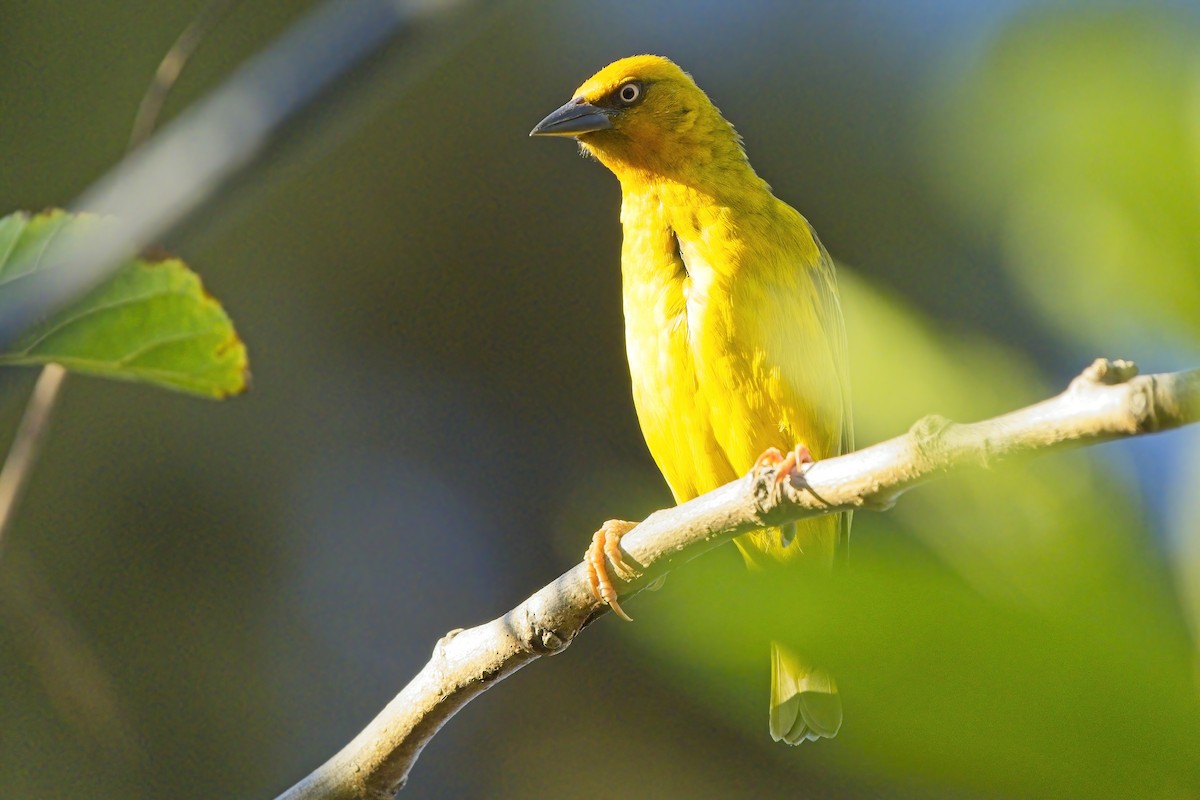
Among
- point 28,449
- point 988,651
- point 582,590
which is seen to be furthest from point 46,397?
point 988,651

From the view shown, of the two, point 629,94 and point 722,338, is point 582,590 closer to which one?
point 722,338

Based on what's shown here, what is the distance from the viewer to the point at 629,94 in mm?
3770

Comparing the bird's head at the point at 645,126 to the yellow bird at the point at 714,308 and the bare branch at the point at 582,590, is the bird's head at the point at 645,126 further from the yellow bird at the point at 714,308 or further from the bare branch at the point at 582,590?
the bare branch at the point at 582,590

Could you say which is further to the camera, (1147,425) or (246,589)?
(246,589)

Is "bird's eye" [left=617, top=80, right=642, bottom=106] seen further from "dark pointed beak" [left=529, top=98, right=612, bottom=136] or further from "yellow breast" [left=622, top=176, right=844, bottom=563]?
"yellow breast" [left=622, top=176, right=844, bottom=563]

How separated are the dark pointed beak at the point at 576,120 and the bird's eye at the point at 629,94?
0.27ft

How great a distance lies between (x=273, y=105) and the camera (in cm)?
113

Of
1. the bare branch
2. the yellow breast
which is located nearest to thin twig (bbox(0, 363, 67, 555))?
the bare branch

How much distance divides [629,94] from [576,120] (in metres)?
0.22

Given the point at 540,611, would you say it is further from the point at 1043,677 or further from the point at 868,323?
the point at 1043,677

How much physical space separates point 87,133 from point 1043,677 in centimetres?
631

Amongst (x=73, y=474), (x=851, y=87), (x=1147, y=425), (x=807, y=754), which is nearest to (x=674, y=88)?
(x=851, y=87)

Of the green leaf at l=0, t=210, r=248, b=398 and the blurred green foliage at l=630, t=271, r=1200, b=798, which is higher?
the green leaf at l=0, t=210, r=248, b=398

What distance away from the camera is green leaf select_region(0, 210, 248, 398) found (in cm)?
90
